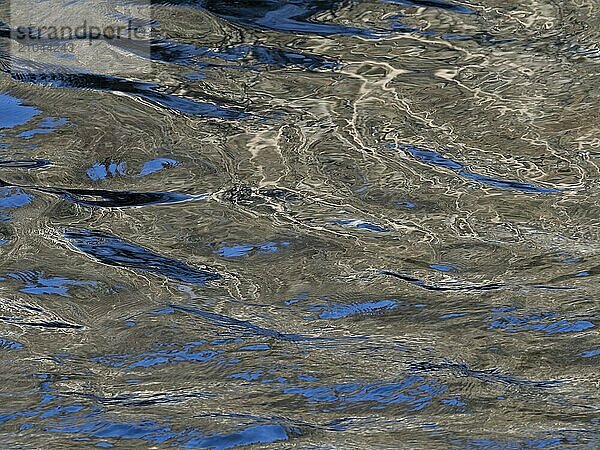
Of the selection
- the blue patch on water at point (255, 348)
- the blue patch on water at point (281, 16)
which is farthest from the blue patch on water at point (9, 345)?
the blue patch on water at point (281, 16)

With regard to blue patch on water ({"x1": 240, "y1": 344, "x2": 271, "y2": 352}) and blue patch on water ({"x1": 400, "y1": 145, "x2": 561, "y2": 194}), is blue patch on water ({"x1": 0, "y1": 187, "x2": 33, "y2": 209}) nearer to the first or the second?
blue patch on water ({"x1": 240, "y1": 344, "x2": 271, "y2": 352})

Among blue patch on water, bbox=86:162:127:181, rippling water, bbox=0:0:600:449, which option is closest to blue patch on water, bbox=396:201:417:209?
rippling water, bbox=0:0:600:449

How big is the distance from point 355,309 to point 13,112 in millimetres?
1418

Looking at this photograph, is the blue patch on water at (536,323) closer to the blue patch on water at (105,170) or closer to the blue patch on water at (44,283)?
the blue patch on water at (44,283)

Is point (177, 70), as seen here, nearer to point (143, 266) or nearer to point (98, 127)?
point (98, 127)

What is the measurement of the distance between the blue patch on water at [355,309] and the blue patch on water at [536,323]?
0.22 metres

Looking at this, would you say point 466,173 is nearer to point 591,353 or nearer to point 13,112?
point 591,353

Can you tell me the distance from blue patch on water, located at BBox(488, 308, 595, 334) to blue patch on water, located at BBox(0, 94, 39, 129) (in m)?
1.59

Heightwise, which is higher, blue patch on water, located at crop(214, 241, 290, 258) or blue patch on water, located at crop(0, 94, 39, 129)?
blue patch on water, located at crop(0, 94, 39, 129)

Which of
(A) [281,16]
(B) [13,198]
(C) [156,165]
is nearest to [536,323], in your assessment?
(C) [156,165]

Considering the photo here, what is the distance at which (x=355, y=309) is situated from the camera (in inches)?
81.2

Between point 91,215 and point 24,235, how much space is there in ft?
0.58

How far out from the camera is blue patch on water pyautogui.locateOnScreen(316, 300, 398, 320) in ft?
6.71

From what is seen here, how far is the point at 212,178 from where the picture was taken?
104 inches
